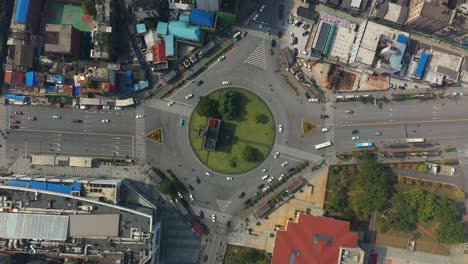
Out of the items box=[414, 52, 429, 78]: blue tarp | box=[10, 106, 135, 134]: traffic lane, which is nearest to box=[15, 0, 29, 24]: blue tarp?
box=[10, 106, 135, 134]: traffic lane

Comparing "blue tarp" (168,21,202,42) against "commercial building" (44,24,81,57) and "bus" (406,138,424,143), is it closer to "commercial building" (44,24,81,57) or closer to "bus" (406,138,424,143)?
"commercial building" (44,24,81,57)

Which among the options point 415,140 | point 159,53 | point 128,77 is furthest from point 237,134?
point 415,140

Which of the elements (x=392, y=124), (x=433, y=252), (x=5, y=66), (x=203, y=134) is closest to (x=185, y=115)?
(x=203, y=134)

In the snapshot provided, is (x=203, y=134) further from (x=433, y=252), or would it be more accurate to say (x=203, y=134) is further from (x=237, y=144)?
(x=433, y=252)

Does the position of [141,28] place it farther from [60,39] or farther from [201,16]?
[60,39]

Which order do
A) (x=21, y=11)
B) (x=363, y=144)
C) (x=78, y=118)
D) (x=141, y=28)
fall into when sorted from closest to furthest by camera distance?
(x=21, y=11) < (x=141, y=28) < (x=363, y=144) < (x=78, y=118)

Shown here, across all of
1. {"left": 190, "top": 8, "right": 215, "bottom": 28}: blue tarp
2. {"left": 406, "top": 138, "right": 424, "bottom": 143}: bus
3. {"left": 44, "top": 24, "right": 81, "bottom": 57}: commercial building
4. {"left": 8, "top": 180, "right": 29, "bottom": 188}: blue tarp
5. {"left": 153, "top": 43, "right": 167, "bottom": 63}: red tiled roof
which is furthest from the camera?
{"left": 406, "top": 138, "right": 424, "bottom": 143}: bus

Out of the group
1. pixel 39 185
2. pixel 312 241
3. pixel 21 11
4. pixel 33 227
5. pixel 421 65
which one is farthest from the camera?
pixel 421 65
